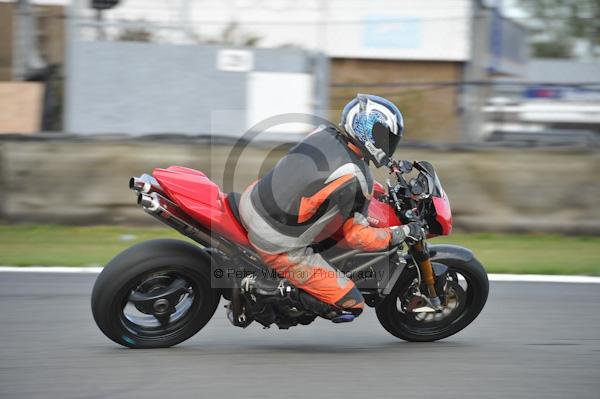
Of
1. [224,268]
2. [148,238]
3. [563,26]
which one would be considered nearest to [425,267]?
[224,268]

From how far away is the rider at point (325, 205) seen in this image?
4.69 metres

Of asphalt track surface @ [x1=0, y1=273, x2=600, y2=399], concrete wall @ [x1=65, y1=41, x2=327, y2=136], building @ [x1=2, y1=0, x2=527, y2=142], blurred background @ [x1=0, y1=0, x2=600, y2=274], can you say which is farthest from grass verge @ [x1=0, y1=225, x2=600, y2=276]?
concrete wall @ [x1=65, y1=41, x2=327, y2=136]

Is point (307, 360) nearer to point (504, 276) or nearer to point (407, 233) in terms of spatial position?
point (407, 233)

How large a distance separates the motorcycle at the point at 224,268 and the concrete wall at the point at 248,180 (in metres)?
4.03

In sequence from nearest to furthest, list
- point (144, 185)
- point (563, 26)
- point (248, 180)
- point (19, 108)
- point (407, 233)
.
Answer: point (144, 185)
point (407, 233)
point (248, 180)
point (19, 108)
point (563, 26)

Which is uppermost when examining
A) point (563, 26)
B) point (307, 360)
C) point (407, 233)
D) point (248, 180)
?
point (563, 26)

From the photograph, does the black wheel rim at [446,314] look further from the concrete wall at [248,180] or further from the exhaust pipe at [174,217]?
the concrete wall at [248,180]

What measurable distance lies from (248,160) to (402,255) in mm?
4434

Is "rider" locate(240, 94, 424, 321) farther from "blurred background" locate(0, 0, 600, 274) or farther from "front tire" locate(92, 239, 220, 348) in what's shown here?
"blurred background" locate(0, 0, 600, 274)

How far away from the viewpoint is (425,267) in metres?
5.06

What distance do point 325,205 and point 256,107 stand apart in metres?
6.68

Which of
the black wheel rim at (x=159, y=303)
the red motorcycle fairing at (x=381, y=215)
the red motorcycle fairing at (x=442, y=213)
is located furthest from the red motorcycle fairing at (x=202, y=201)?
the red motorcycle fairing at (x=442, y=213)

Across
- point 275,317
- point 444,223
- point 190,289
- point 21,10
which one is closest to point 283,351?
point 275,317

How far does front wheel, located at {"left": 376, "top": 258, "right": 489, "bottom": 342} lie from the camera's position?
205 inches
